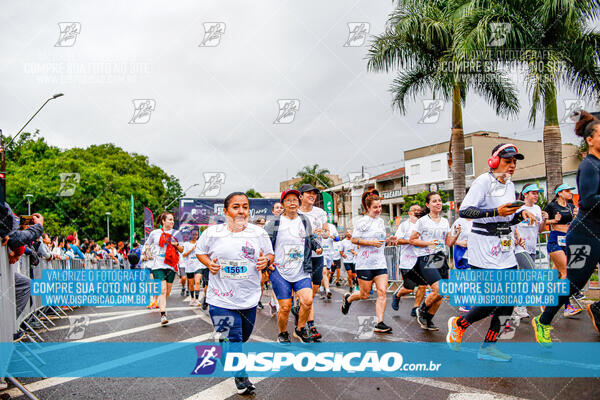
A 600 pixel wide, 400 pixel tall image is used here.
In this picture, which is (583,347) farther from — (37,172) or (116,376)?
(37,172)

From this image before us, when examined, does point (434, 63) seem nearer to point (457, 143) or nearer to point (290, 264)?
point (457, 143)

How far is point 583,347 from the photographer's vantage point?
18.7ft

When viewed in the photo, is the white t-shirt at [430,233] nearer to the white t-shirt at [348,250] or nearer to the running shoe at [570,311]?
the running shoe at [570,311]

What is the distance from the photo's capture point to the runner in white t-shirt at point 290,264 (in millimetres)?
6266

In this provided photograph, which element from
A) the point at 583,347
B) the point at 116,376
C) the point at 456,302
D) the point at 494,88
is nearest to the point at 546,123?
the point at 494,88

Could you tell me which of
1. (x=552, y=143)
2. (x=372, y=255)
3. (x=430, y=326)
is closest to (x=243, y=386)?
(x=372, y=255)

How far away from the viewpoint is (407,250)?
26.3ft

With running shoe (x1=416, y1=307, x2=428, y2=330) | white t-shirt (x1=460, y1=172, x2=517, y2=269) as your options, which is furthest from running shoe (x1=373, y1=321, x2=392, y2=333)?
white t-shirt (x1=460, y1=172, x2=517, y2=269)

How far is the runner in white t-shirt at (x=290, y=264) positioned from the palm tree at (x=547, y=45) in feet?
30.2

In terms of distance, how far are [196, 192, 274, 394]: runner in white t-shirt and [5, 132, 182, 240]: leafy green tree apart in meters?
34.3

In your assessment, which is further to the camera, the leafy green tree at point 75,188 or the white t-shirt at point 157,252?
the leafy green tree at point 75,188

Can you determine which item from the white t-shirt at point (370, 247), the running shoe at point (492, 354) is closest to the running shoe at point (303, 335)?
the white t-shirt at point (370, 247)

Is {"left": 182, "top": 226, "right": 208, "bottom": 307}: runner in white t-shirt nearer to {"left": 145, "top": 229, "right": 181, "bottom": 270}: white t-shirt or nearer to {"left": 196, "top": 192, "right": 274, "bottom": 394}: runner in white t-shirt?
{"left": 145, "top": 229, "right": 181, "bottom": 270}: white t-shirt

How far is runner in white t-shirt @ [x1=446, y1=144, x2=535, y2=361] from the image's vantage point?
5141 mm
